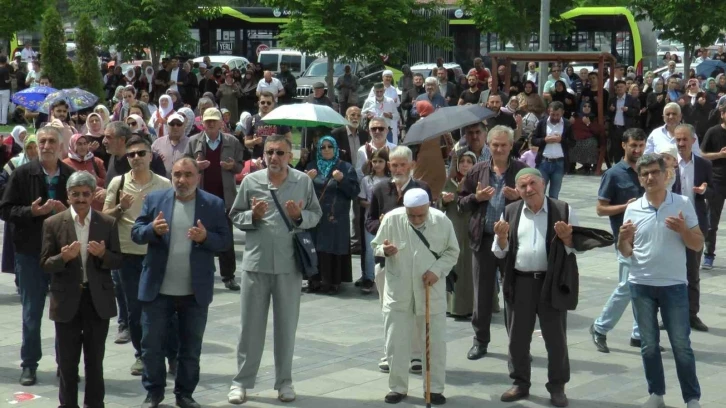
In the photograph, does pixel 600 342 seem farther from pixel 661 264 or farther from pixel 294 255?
pixel 294 255

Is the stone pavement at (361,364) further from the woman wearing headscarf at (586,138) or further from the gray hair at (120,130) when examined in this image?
the woman wearing headscarf at (586,138)

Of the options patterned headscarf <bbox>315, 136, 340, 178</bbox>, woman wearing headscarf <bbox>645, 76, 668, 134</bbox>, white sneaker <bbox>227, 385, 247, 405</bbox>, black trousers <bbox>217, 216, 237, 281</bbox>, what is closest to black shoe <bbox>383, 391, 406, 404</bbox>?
white sneaker <bbox>227, 385, 247, 405</bbox>

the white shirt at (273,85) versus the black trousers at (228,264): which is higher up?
the white shirt at (273,85)

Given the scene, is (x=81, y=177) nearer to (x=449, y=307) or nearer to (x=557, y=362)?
(x=557, y=362)

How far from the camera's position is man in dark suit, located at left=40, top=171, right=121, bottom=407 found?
8227 millimetres

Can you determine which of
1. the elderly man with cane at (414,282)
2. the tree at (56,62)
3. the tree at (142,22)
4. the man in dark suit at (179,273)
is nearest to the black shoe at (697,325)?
the elderly man with cane at (414,282)

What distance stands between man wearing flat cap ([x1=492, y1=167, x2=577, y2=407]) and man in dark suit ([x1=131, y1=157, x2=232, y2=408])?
2.01 metres

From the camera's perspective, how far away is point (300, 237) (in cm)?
881

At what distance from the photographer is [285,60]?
130ft

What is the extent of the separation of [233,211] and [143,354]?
3.96 feet

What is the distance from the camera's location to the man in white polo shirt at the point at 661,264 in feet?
27.6

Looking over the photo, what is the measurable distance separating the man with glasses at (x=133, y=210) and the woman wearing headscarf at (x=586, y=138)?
15.8 m

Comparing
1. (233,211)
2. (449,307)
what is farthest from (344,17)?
(233,211)

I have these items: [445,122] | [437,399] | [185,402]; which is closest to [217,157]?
[445,122]
